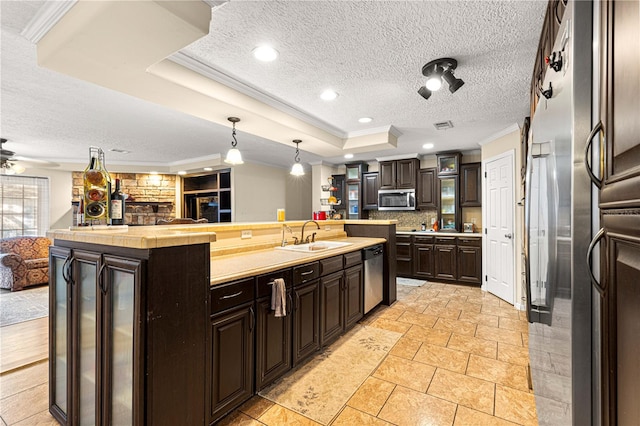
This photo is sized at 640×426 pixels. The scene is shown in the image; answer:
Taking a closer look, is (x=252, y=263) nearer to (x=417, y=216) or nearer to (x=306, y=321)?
(x=306, y=321)

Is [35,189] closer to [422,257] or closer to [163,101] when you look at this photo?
[163,101]

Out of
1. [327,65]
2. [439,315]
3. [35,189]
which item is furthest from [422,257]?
[35,189]

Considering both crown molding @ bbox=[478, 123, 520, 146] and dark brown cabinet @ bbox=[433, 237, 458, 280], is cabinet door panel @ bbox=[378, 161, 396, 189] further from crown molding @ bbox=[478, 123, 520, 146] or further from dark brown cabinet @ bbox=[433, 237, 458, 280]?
crown molding @ bbox=[478, 123, 520, 146]

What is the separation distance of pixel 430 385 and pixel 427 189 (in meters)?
4.28

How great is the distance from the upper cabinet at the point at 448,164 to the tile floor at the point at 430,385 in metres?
2.89

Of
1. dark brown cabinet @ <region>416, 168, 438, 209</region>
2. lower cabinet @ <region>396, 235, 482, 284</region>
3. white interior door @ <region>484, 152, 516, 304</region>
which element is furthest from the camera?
dark brown cabinet @ <region>416, 168, 438, 209</region>

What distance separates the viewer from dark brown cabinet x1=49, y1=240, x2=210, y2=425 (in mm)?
1330

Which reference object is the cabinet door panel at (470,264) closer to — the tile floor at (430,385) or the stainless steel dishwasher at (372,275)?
the tile floor at (430,385)

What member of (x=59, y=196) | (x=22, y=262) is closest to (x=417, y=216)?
(x=22, y=262)

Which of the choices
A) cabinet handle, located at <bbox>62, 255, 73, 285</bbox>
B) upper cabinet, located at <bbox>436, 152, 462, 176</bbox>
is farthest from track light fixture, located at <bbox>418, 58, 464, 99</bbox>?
upper cabinet, located at <bbox>436, 152, 462, 176</bbox>

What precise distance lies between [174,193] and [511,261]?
24.5 ft

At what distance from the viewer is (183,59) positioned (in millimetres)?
2326

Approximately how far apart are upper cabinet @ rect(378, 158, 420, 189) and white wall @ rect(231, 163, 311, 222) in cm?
267

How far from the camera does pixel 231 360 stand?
181 cm
